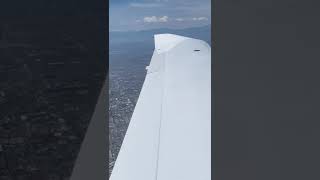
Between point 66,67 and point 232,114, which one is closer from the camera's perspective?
point 232,114

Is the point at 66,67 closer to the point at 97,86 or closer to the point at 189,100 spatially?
the point at 97,86

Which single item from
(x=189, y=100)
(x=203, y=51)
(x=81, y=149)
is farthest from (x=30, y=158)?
(x=189, y=100)

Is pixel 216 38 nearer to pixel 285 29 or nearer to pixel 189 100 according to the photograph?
pixel 285 29

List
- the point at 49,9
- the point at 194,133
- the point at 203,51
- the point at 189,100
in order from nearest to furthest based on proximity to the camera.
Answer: the point at 194,133
the point at 189,100
the point at 203,51
the point at 49,9

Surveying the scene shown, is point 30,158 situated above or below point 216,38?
below

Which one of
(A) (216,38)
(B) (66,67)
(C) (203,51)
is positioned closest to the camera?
(A) (216,38)

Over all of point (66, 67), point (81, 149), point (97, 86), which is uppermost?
point (66, 67)
